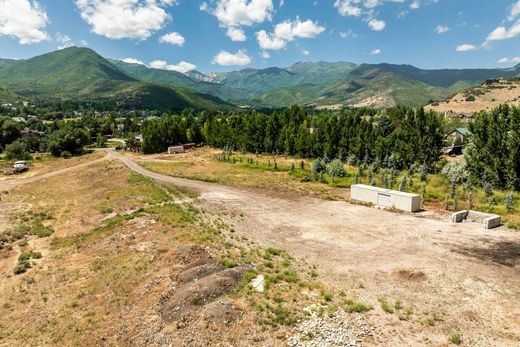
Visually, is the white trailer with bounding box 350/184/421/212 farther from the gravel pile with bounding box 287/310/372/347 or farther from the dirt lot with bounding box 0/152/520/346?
the gravel pile with bounding box 287/310/372/347

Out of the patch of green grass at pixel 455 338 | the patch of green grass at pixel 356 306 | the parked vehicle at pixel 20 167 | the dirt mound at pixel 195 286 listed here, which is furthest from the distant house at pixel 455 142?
the parked vehicle at pixel 20 167

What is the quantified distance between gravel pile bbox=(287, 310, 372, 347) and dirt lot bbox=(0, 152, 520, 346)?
252 mm

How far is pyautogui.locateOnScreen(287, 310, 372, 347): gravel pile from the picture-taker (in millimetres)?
12969

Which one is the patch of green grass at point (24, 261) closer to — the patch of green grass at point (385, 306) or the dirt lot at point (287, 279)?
the dirt lot at point (287, 279)

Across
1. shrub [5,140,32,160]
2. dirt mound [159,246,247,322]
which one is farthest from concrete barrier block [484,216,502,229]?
shrub [5,140,32,160]

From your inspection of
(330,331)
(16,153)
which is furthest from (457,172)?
(16,153)

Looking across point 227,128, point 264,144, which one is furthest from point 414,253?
point 227,128

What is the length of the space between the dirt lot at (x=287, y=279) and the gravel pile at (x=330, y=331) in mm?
252

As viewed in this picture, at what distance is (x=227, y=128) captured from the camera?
89.3 meters

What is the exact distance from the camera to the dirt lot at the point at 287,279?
46.0ft

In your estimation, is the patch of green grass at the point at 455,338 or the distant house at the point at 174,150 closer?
the patch of green grass at the point at 455,338

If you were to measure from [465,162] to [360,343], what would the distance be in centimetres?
4326

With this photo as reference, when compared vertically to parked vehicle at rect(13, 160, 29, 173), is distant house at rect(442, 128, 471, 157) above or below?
above

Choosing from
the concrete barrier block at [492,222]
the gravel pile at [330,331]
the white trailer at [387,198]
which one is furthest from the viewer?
the white trailer at [387,198]
